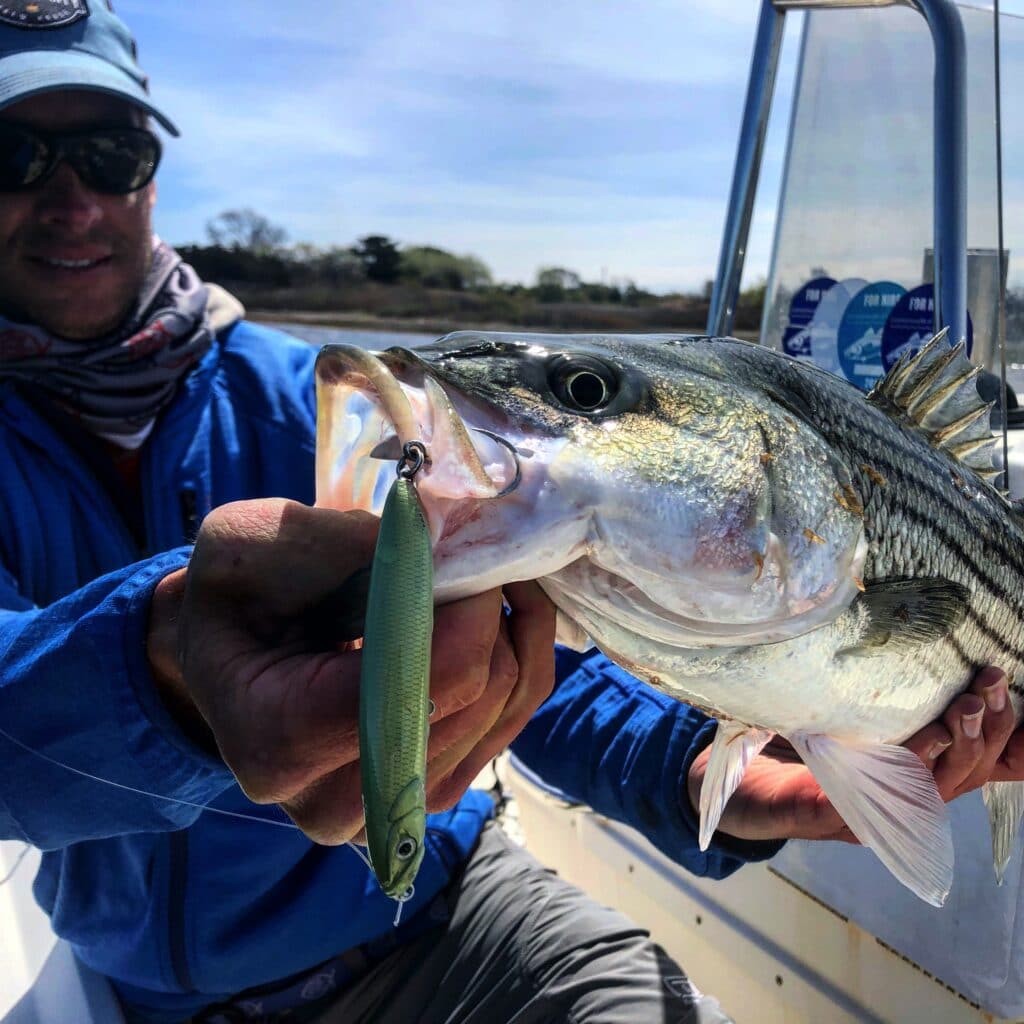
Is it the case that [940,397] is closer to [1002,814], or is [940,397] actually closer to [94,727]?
[1002,814]

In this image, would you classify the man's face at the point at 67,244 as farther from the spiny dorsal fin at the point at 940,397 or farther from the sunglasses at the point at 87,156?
the spiny dorsal fin at the point at 940,397

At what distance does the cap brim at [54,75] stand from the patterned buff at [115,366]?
0.52m

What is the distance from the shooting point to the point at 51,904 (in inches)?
79.9

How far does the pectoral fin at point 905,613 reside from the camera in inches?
50.6

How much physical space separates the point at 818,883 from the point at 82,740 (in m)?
1.81

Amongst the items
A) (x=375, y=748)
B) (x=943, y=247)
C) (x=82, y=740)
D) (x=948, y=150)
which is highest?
(x=948, y=150)

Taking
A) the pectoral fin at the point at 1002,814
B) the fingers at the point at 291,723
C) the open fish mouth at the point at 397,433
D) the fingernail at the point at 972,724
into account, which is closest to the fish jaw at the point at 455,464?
the open fish mouth at the point at 397,433

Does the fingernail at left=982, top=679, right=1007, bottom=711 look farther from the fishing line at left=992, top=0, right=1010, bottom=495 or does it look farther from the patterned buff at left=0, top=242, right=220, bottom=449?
the patterned buff at left=0, top=242, right=220, bottom=449

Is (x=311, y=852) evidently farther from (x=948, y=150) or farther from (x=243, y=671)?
(x=948, y=150)

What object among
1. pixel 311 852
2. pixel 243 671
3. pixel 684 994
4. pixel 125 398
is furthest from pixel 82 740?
pixel 684 994

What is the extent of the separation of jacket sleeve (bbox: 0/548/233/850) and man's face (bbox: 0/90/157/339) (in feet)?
4.18

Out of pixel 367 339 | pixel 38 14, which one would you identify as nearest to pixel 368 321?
pixel 367 339

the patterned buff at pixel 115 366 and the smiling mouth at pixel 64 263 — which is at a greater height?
the smiling mouth at pixel 64 263

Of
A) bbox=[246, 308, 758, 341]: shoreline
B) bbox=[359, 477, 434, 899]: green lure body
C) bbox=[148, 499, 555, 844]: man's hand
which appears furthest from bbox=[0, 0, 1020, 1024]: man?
bbox=[246, 308, 758, 341]: shoreline
